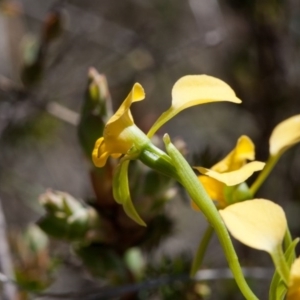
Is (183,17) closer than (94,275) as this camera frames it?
No

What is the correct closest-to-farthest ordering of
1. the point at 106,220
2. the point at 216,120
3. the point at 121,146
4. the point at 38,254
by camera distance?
the point at 121,146, the point at 106,220, the point at 38,254, the point at 216,120

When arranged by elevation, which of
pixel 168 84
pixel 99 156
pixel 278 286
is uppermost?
pixel 99 156

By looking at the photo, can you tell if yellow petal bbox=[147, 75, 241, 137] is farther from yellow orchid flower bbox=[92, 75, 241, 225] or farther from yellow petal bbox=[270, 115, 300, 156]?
yellow petal bbox=[270, 115, 300, 156]

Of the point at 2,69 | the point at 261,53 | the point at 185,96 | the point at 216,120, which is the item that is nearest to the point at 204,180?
the point at 185,96

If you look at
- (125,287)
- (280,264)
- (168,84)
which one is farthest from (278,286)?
(168,84)

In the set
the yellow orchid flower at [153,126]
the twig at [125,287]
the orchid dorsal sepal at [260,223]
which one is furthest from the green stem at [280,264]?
the twig at [125,287]

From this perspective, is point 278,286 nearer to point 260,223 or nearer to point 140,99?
point 260,223

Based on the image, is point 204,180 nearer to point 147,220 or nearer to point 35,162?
point 147,220
